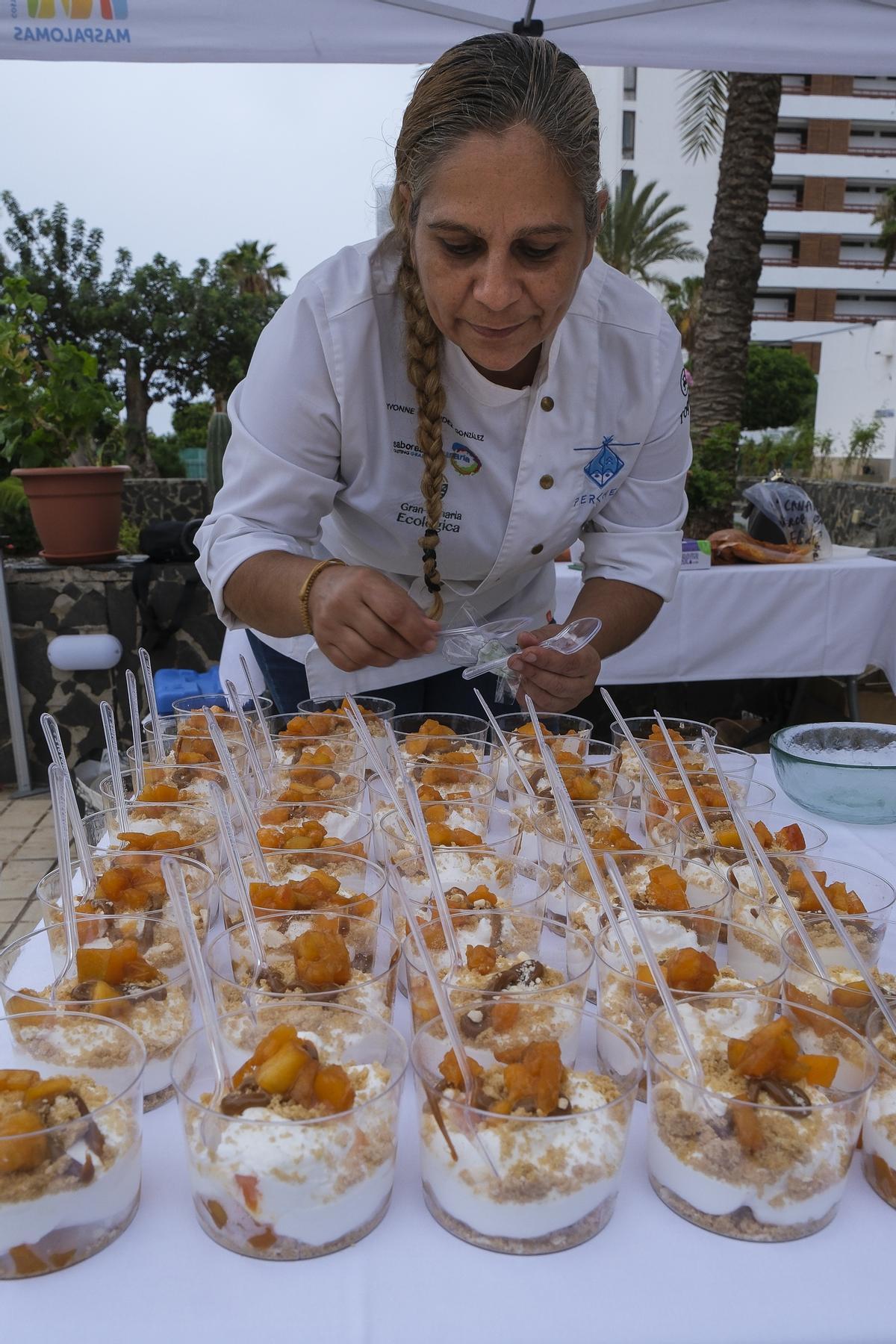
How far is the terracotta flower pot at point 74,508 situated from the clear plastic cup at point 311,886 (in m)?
4.03

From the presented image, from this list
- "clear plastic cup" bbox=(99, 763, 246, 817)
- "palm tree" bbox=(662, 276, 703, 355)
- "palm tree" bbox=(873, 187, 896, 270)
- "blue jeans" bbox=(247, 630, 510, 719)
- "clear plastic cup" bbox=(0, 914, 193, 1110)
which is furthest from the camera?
"palm tree" bbox=(662, 276, 703, 355)

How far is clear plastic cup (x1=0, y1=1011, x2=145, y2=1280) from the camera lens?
855 millimetres

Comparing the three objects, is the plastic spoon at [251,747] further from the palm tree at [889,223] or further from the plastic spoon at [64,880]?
the palm tree at [889,223]

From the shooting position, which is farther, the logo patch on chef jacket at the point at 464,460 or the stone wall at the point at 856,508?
the stone wall at the point at 856,508

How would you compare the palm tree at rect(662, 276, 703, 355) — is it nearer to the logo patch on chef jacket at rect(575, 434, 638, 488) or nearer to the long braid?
the logo patch on chef jacket at rect(575, 434, 638, 488)

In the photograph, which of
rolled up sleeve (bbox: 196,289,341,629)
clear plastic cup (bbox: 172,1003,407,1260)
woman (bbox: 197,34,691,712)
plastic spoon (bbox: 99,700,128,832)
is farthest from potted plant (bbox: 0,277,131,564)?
clear plastic cup (bbox: 172,1003,407,1260)

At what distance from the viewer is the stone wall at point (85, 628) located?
5.08m

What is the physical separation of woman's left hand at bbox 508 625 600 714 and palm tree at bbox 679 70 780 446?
4674 millimetres

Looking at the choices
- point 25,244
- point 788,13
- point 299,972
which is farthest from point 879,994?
point 25,244

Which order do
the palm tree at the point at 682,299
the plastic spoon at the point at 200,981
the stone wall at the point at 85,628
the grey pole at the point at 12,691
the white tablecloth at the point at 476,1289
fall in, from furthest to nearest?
the palm tree at the point at 682,299 → the stone wall at the point at 85,628 → the grey pole at the point at 12,691 → the plastic spoon at the point at 200,981 → the white tablecloth at the point at 476,1289

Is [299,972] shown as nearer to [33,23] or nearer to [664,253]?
[33,23]

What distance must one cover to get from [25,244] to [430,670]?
28655 mm

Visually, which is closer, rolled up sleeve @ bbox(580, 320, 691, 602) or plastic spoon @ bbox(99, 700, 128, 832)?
plastic spoon @ bbox(99, 700, 128, 832)

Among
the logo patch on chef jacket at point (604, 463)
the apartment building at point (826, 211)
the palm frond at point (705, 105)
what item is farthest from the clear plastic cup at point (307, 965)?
the apartment building at point (826, 211)
